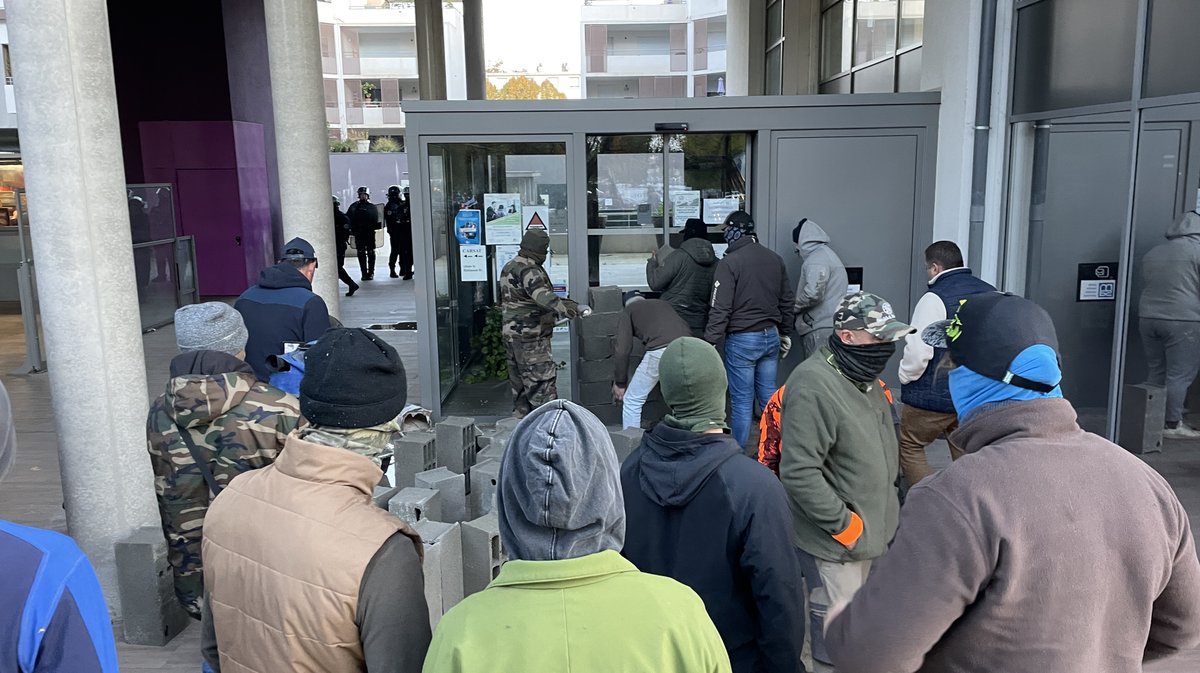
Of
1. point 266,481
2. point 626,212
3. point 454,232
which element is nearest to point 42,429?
point 454,232

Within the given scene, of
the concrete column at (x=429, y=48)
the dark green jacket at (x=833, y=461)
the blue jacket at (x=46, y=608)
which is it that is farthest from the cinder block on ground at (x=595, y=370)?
the concrete column at (x=429, y=48)

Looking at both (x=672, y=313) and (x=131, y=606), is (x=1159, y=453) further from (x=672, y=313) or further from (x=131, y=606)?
(x=131, y=606)

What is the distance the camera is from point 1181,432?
634 centimetres

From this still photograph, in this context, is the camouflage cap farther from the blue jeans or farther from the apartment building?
the apartment building

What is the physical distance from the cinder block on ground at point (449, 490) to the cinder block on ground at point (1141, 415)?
464 centimetres

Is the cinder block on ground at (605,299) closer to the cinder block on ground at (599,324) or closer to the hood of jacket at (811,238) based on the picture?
the cinder block on ground at (599,324)

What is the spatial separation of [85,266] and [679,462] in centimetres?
356

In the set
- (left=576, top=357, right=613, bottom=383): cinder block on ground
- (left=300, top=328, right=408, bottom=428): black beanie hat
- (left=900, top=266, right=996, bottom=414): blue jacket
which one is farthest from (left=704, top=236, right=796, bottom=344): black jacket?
(left=300, top=328, right=408, bottom=428): black beanie hat

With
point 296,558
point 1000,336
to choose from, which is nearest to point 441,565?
point 296,558

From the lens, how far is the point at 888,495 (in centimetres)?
336

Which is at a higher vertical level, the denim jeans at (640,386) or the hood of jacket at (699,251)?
the hood of jacket at (699,251)

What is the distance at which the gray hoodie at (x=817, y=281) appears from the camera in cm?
700

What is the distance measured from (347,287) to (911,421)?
13.8 meters

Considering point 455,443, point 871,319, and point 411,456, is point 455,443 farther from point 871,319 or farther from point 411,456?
point 871,319
